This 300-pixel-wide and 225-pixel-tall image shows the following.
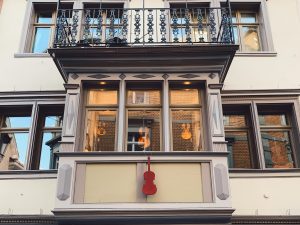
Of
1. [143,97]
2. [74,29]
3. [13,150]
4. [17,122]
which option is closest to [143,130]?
[143,97]

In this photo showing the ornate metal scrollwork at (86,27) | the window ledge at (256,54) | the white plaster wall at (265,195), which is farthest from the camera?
the window ledge at (256,54)

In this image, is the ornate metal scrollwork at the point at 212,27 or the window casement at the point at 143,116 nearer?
the window casement at the point at 143,116

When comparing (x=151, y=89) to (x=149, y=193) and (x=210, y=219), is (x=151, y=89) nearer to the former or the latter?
(x=149, y=193)

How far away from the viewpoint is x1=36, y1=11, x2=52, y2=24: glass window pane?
44.4ft

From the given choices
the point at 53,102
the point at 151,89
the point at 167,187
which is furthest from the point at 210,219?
the point at 53,102

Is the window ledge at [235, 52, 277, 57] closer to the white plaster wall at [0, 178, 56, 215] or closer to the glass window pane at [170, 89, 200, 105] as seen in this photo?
the glass window pane at [170, 89, 200, 105]

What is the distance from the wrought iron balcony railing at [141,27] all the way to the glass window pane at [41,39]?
86 cm

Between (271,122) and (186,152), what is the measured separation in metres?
3.37

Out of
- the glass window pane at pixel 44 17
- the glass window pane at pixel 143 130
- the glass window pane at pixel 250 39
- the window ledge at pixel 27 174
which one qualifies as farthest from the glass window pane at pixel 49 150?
the glass window pane at pixel 250 39

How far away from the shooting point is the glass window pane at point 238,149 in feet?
36.7

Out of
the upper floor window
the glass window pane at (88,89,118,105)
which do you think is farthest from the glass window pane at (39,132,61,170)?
the upper floor window

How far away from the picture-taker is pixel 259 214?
33.3 ft

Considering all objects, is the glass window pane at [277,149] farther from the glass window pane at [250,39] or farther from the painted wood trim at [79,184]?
the painted wood trim at [79,184]

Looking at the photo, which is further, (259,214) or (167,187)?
(259,214)
